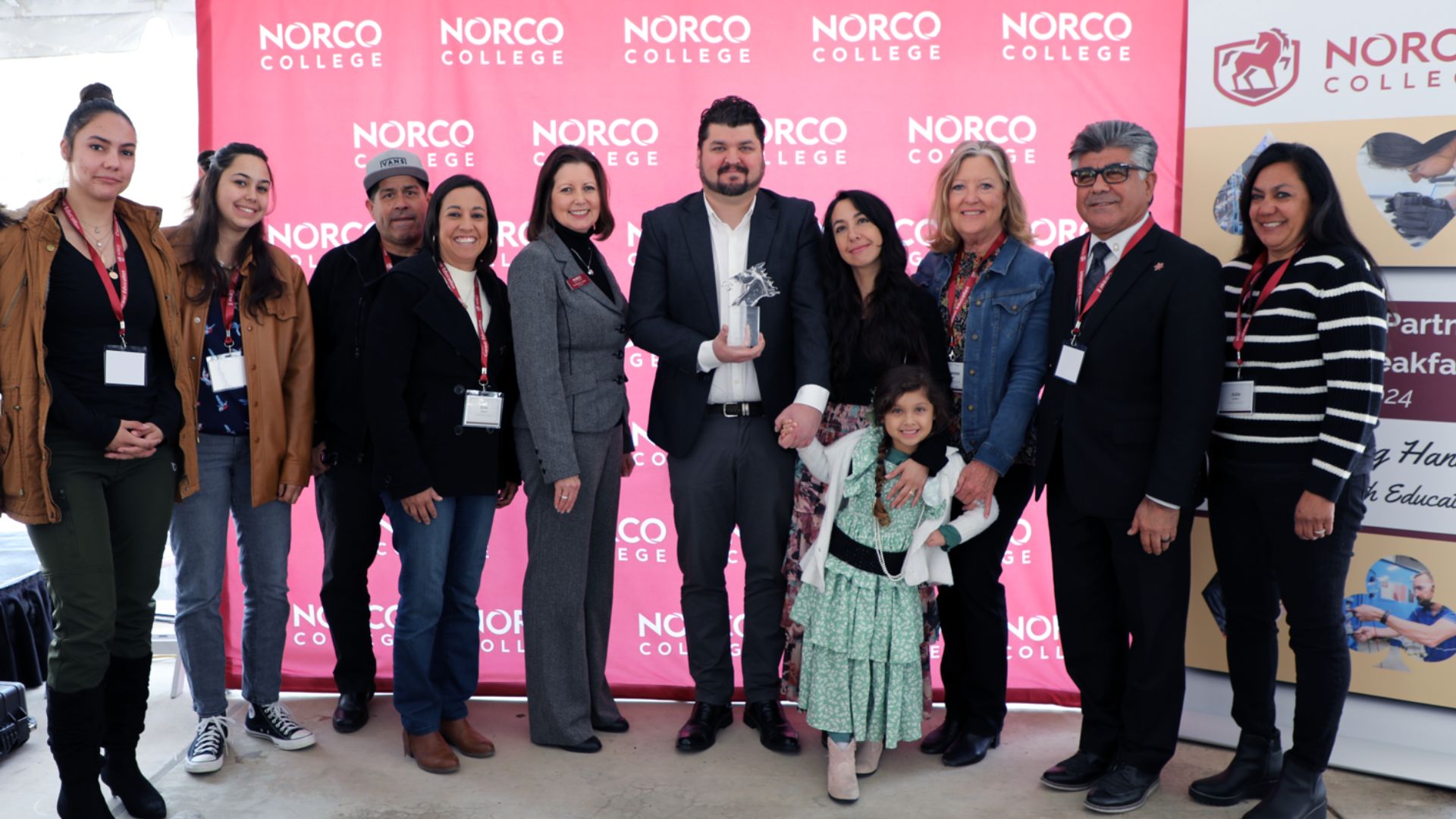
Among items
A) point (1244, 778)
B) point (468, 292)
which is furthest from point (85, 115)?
point (1244, 778)

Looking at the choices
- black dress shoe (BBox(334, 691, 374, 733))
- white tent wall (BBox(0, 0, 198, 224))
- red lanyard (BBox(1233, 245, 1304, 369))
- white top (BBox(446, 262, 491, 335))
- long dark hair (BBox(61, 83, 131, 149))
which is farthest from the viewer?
white tent wall (BBox(0, 0, 198, 224))

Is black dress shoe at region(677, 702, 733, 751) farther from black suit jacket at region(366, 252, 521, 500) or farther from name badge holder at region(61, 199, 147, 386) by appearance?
name badge holder at region(61, 199, 147, 386)

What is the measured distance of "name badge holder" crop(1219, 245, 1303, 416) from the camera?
8.23ft

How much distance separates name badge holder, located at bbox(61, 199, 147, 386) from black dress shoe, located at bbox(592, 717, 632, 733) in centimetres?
161

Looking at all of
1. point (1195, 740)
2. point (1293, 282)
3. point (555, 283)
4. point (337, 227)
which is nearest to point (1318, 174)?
point (1293, 282)

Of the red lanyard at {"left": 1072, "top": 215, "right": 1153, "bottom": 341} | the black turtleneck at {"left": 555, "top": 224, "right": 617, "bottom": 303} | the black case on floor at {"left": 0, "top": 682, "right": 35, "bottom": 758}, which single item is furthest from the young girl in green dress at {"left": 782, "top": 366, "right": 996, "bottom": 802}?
the black case on floor at {"left": 0, "top": 682, "right": 35, "bottom": 758}

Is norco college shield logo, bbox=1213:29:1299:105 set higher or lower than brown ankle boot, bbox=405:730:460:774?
higher

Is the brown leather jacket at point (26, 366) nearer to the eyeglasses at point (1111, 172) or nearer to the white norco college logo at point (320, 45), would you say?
the white norco college logo at point (320, 45)

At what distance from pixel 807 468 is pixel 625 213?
1177 millimetres

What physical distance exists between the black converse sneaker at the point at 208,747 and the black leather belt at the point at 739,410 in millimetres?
1647

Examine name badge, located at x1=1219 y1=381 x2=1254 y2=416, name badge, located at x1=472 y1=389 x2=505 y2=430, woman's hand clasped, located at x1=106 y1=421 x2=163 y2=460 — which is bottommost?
woman's hand clasped, located at x1=106 y1=421 x2=163 y2=460

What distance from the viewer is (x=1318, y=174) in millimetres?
2451

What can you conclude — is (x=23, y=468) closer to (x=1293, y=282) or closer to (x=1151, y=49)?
(x=1293, y=282)

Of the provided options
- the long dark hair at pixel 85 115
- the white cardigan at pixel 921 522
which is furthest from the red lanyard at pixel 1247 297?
the long dark hair at pixel 85 115
